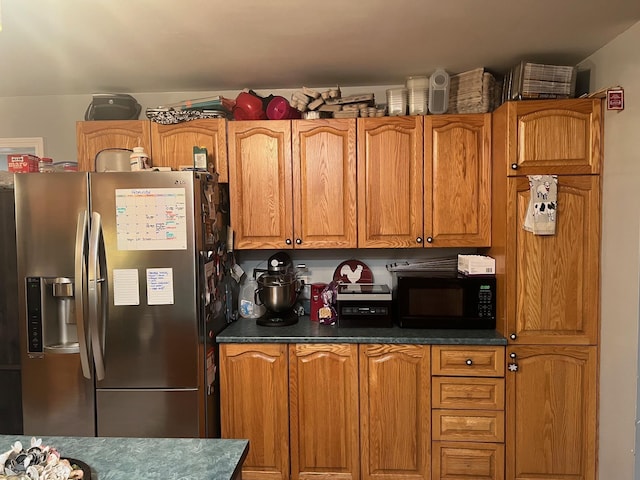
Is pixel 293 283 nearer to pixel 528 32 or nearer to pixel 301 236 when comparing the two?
pixel 301 236

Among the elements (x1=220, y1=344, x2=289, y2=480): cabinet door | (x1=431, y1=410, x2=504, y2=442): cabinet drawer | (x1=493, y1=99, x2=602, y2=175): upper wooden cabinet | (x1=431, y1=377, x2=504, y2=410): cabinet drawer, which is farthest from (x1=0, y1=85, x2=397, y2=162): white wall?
(x1=431, y1=410, x2=504, y2=442): cabinet drawer

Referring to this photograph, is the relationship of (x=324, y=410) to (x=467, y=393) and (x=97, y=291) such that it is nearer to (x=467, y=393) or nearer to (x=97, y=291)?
(x=467, y=393)

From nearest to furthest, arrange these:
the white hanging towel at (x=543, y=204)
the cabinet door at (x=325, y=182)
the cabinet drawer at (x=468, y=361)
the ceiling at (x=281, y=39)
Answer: the ceiling at (x=281, y=39), the white hanging towel at (x=543, y=204), the cabinet drawer at (x=468, y=361), the cabinet door at (x=325, y=182)

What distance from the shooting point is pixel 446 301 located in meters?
2.72

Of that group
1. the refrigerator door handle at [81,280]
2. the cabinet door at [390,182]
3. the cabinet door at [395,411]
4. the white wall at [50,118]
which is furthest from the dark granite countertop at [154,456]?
the white wall at [50,118]

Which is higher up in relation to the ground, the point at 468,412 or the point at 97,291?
the point at 97,291

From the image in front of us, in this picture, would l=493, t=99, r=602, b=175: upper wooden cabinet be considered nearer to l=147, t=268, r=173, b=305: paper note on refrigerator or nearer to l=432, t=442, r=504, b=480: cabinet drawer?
l=432, t=442, r=504, b=480: cabinet drawer

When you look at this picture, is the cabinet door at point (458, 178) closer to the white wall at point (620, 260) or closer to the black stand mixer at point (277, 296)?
the white wall at point (620, 260)

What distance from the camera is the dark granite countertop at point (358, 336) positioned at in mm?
→ 2547

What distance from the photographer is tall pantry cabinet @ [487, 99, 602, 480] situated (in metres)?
2.44

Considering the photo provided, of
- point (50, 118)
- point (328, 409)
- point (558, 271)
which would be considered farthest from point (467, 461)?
point (50, 118)

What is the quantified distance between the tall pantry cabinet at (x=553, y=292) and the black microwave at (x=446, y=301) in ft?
0.46

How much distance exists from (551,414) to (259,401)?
154 centimetres

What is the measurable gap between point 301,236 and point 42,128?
1.94 m
